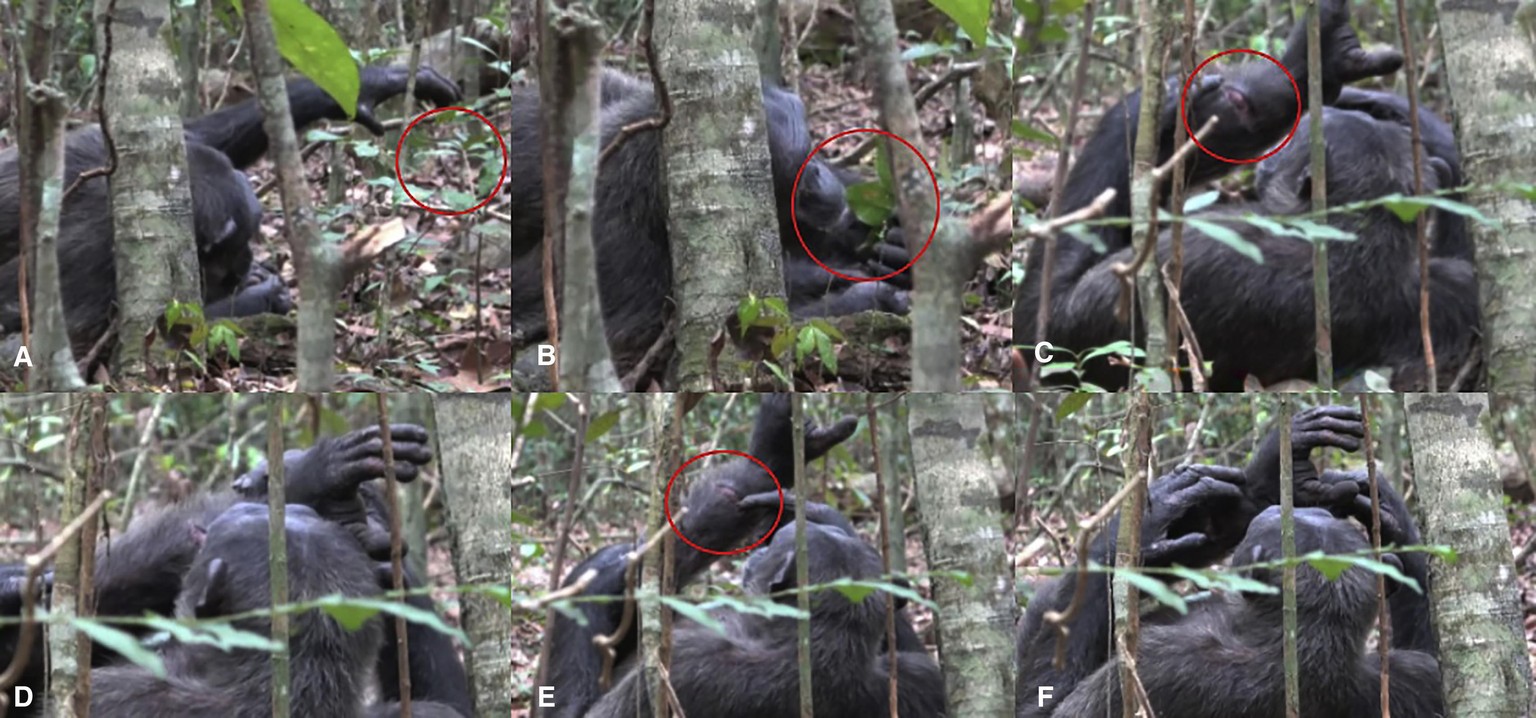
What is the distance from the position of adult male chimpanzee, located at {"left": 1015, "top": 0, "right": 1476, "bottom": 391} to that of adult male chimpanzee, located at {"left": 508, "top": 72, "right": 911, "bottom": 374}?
543 millimetres

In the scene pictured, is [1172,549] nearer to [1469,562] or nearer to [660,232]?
[1469,562]

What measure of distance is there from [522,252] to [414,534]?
1.66 meters

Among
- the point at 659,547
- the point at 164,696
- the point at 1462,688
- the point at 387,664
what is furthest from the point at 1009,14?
the point at 164,696

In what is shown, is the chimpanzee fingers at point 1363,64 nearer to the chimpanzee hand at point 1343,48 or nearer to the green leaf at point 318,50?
the chimpanzee hand at point 1343,48

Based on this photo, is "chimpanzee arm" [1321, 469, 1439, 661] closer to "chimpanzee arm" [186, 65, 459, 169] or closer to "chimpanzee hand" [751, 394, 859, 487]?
"chimpanzee hand" [751, 394, 859, 487]

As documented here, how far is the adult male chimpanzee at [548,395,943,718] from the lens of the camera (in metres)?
4.71

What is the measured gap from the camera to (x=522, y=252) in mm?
4383

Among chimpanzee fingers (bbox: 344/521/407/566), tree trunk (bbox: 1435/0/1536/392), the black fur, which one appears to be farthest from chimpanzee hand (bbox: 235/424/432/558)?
tree trunk (bbox: 1435/0/1536/392)

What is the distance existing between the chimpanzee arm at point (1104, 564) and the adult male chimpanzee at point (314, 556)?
169 cm

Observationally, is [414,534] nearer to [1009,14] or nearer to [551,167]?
[551,167]

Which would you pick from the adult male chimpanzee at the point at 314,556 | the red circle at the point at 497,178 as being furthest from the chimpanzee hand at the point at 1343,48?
the adult male chimpanzee at the point at 314,556

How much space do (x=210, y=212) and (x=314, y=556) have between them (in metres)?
1.09

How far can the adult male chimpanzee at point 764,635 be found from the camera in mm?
4707

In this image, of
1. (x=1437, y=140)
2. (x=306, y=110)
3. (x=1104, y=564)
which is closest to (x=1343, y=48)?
(x=1437, y=140)
